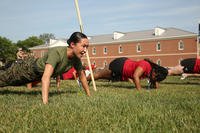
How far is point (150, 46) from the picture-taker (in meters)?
68.6

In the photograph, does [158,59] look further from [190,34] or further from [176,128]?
[176,128]

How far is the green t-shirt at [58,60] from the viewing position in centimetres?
675

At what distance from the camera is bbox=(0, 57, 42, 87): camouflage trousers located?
7643 millimetres

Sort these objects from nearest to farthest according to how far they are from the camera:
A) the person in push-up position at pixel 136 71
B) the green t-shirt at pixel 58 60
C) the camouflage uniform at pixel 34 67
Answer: the green t-shirt at pixel 58 60, the camouflage uniform at pixel 34 67, the person in push-up position at pixel 136 71

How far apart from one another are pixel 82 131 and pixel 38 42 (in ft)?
377

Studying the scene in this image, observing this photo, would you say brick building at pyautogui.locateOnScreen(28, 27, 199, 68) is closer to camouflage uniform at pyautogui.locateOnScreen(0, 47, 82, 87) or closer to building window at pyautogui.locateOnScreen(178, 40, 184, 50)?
building window at pyautogui.locateOnScreen(178, 40, 184, 50)

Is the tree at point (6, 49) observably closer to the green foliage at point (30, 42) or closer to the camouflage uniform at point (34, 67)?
the green foliage at point (30, 42)

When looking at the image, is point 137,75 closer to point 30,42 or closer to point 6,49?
point 6,49

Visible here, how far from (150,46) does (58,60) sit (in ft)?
206

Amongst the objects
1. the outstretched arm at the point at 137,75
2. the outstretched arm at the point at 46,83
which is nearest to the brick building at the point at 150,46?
the outstretched arm at the point at 137,75

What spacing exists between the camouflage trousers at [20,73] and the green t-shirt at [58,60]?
0.23 metres

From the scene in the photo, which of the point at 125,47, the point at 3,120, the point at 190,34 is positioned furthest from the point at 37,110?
the point at 125,47

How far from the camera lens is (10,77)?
7867 mm

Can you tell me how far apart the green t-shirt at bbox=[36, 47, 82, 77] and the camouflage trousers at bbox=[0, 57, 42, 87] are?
0.23m
